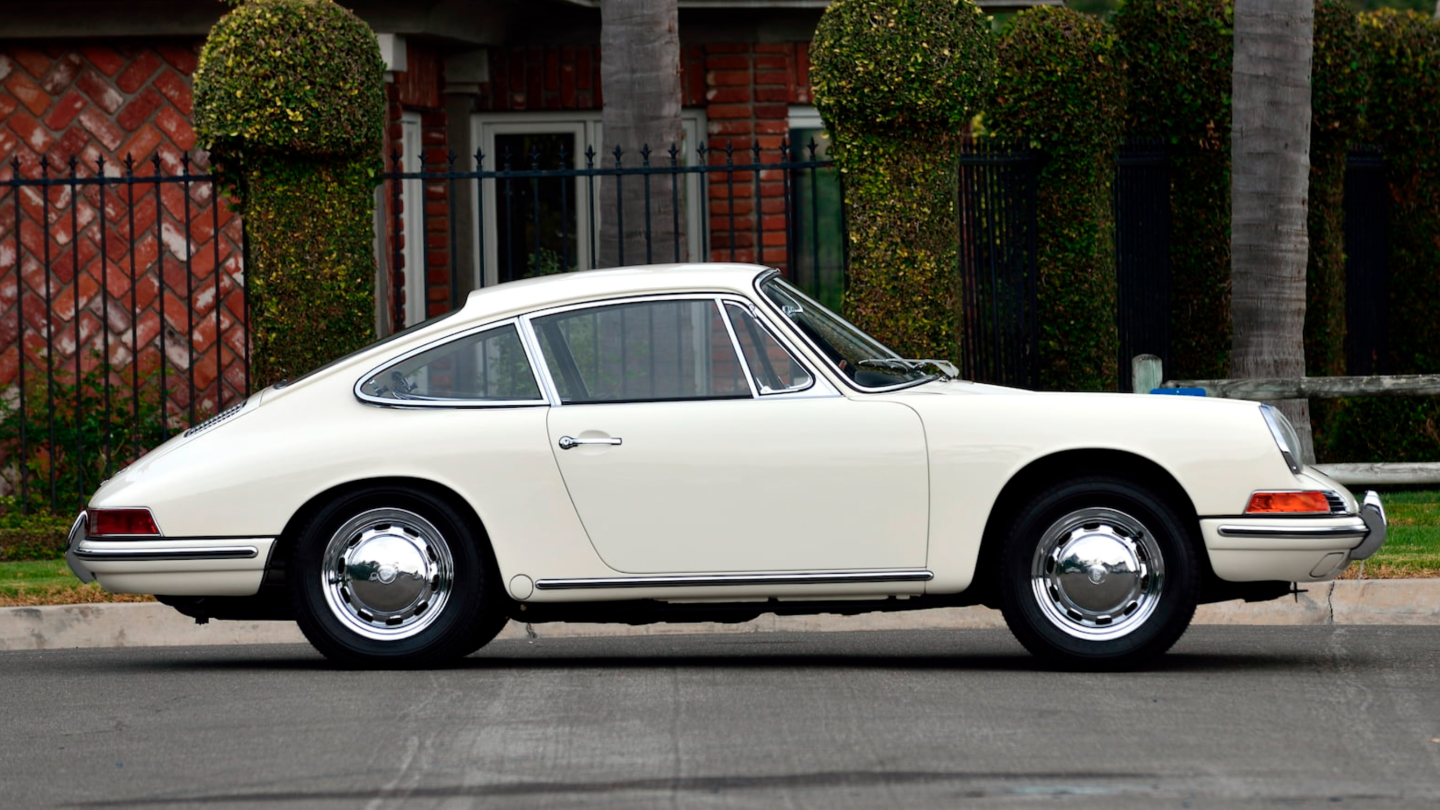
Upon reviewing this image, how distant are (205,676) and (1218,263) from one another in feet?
27.1

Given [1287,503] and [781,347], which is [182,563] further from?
[1287,503]

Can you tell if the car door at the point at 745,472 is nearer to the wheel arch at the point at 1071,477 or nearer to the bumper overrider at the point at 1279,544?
the wheel arch at the point at 1071,477

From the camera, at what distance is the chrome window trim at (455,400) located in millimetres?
7938

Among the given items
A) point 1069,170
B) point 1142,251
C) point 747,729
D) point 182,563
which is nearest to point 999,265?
point 1069,170

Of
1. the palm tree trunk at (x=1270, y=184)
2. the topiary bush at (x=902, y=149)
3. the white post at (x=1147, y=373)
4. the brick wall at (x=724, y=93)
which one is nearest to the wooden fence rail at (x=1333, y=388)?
the white post at (x=1147, y=373)

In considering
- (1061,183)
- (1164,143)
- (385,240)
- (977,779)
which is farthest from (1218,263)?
(977,779)

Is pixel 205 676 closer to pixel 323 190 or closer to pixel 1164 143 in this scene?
pixel 323 190

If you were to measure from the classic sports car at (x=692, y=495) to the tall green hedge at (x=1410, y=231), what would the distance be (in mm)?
7535

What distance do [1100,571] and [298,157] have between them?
5866 mm

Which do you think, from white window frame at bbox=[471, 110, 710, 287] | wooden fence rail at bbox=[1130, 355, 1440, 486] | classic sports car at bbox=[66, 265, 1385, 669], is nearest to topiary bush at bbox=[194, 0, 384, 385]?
classic sports car at bbox=[66, 265, 1385, 669]

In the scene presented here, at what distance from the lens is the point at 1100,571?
7605 millimetres

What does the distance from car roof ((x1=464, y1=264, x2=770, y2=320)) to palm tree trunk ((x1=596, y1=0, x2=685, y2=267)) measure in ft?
13.0

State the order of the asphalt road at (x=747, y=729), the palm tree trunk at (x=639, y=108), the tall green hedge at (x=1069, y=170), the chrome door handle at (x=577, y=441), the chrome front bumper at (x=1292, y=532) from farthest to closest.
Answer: the tall green hedge at (x=1069, y=170) → the palm tree trunk at (x=639, y=108) → the chrome door handle at (x=577, y=441) → the chrome front bumper at (x=1292, y=532) → the asphalt road at (x=747, y=729)

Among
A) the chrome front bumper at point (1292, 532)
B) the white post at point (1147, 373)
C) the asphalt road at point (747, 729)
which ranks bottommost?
the asphalt road at point (747, 729)
